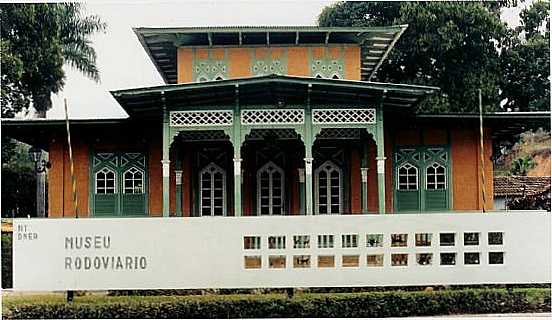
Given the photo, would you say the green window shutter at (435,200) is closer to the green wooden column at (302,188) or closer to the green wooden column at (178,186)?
the green wooden column at (302,188)

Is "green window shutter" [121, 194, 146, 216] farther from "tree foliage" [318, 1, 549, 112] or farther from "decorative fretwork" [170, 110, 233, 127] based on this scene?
"tree foliage" [318, 1, 549, 112]

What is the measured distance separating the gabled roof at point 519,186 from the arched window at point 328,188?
10898 mm

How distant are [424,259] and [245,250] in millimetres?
3215

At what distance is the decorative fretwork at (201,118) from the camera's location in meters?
16.8

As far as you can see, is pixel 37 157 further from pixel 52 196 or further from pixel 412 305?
pixel 412 305

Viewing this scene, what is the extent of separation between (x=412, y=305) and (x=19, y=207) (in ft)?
56.3

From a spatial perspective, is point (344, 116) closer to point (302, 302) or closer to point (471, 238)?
point (471, 238)

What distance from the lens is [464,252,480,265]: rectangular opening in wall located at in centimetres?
1591

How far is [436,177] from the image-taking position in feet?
64.8

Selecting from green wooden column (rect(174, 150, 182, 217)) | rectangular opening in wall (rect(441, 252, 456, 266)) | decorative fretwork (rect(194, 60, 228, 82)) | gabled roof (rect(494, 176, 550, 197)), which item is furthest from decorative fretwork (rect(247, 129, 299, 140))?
gabled roof (rect(494, 176, 550, 197))

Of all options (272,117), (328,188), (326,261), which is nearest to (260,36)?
(272,117)

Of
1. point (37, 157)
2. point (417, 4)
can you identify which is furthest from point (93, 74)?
point (417, 4)

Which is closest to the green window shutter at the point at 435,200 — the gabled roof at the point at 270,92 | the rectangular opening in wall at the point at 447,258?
the gabled roof at the point at 270,92

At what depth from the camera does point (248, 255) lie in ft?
49.9
